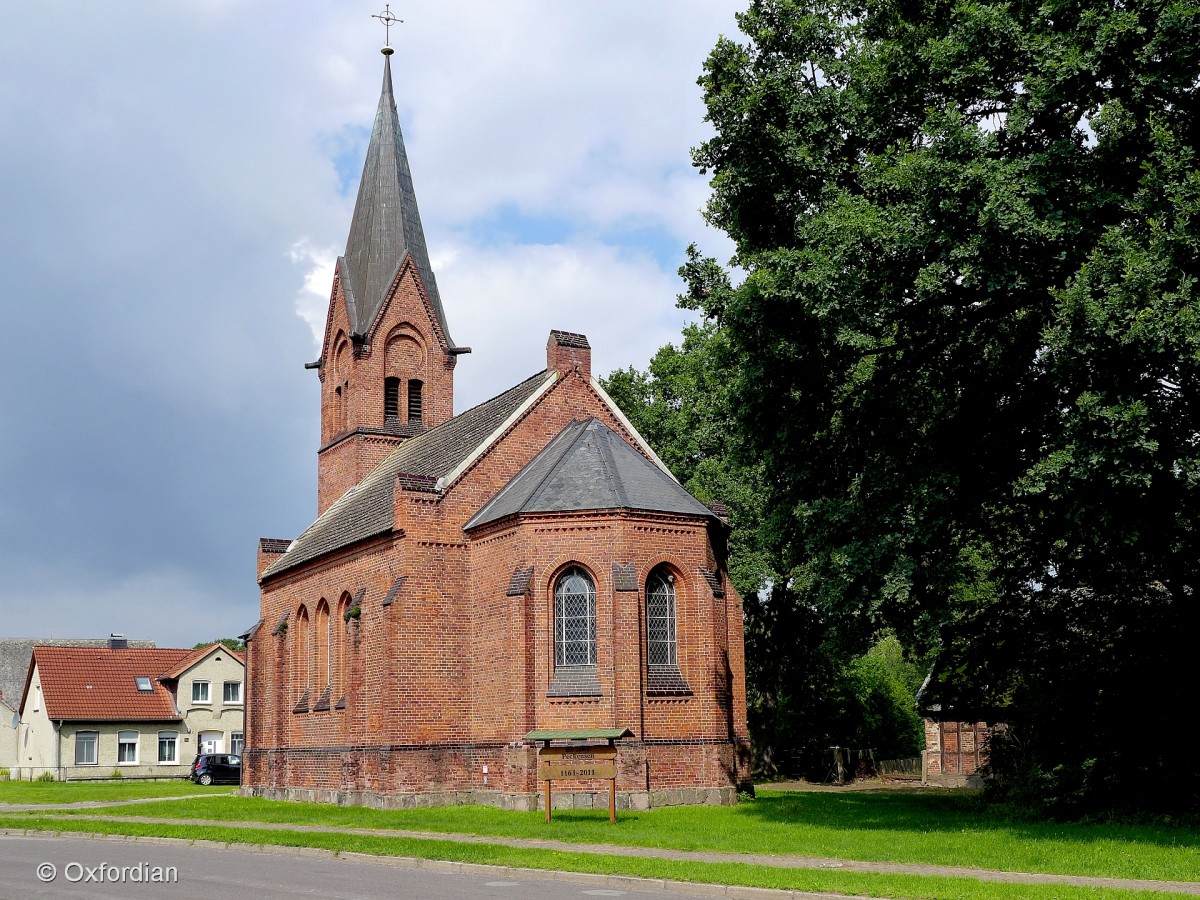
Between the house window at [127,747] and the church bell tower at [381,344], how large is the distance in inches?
976

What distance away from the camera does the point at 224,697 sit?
62.6m

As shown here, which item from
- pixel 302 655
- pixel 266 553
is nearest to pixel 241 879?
pixel 302 655

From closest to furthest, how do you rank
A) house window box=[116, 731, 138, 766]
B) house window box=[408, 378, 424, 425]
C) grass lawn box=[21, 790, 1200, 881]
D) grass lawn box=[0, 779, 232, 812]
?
grass lawn box=[21, 790, 1200, 881] → grass lawn box=[0, 779, 232, 812] → house window box=[408, 378, 424, 425] → house window box=[116, 731, 138, 766]

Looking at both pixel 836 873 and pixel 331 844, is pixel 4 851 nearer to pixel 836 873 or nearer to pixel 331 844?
pixel 331 844

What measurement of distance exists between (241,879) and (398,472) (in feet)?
54.8

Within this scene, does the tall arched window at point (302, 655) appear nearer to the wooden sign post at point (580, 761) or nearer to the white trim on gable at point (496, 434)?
the white trim on gable at point (496, 434)

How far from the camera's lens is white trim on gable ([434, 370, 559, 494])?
29.5m

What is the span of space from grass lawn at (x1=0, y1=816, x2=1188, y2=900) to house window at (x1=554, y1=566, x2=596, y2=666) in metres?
7.92

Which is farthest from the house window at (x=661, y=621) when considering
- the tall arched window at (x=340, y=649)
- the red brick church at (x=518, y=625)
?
the tall arched window at (x=340, y=649)

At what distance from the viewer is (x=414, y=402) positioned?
40.7 meters

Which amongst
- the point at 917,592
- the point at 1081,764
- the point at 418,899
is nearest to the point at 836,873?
the point at 418,899

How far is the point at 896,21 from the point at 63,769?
172 ft

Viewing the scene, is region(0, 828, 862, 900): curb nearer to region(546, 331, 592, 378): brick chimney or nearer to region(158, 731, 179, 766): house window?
region(546, 331, 592, 378): brick chimney

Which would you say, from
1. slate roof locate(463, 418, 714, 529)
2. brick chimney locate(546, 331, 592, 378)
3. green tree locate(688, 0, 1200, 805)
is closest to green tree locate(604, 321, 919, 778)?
brick chimney locate(546, 331, 592, 378)
